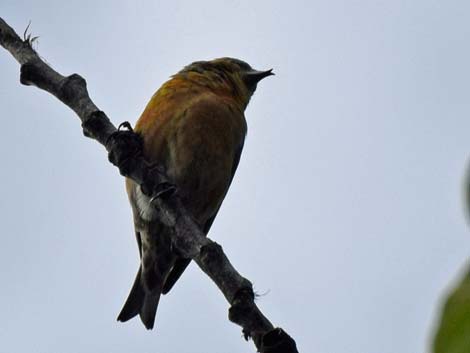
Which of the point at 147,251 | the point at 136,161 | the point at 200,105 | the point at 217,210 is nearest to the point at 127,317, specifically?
the point at 147,251

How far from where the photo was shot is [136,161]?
314 centimetres

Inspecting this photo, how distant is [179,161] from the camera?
5.00m

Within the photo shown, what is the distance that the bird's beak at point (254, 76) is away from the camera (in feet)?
21.5

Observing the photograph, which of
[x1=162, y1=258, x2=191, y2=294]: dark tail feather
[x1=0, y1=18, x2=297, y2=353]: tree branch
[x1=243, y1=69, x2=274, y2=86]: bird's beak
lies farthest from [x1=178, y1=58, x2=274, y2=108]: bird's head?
[x1=0, y1=18, x2=297, y2=353]: tree branch

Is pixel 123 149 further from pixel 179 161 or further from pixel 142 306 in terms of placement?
pixel 142 306

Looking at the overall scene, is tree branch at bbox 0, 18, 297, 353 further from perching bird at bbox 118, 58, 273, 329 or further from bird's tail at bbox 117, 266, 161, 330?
bird's tail at bbox 117, 266, 161, 330

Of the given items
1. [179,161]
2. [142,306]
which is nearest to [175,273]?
[142,306]

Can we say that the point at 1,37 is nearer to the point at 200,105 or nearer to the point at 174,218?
the point at 174,218

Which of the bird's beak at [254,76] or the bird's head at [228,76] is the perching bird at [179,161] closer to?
the bird's head at [228,76]

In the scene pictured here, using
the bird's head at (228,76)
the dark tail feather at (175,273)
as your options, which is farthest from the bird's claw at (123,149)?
the bird's head at (228,76)

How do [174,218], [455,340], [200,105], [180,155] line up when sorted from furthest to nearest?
→ [200,105], [180,155], [174,218], [455,340]

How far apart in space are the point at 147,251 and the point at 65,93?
93.6 inches

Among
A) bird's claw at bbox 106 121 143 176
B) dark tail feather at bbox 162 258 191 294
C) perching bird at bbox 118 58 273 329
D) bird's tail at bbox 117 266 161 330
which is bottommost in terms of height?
bird's claw at bbox 106 121 143 176

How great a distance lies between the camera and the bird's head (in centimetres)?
603
